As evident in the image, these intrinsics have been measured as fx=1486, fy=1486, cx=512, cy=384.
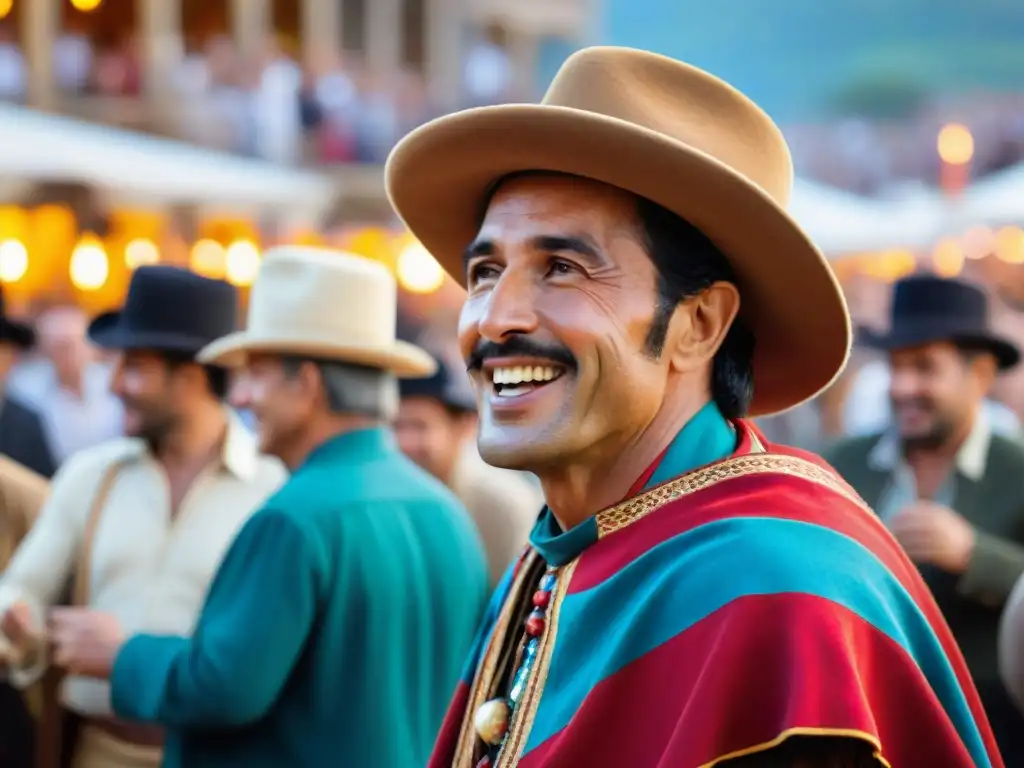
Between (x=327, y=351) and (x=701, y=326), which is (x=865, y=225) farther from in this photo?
(x=701, y=326)

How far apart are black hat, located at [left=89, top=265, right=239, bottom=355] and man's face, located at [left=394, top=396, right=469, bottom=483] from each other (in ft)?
5.23

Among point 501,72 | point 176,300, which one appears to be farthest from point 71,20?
point 176,300

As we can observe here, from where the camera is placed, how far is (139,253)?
13.5 meters

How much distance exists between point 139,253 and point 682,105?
1183 centimetres

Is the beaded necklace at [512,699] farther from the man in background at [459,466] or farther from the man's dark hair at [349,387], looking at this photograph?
the man in background at [459,466]

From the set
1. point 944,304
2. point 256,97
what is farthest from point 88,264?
point 944,304

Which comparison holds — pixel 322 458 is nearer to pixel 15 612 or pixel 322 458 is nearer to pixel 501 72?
pixel 15 612

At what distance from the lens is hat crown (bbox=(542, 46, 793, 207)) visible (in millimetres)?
2199

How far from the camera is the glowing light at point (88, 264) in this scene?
40.5 ft

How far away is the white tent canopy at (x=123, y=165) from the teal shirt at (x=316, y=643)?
288 inches

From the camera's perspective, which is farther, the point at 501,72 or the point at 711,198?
the point at 501,72

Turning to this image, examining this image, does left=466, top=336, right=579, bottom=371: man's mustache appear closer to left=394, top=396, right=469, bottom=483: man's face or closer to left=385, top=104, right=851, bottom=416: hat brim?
left=385, top=104, right=851, bottom=416: hat brim

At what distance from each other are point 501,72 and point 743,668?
89.3 feet

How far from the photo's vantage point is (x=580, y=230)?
7.13 feet
